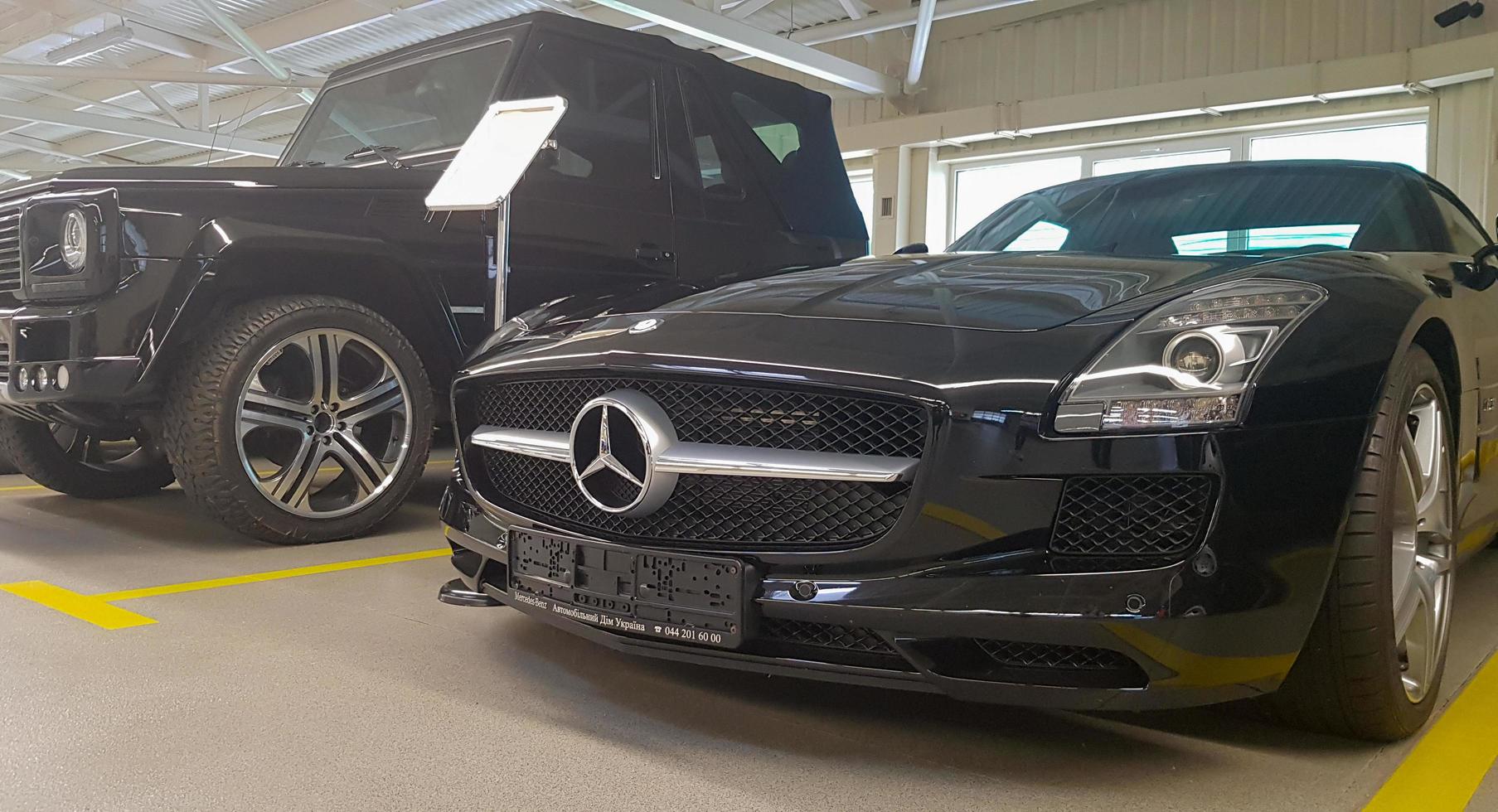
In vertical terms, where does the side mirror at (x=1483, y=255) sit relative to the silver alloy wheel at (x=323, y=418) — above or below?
above

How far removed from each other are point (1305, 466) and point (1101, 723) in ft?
2.06

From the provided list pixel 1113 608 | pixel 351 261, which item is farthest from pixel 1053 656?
pixel 351 261

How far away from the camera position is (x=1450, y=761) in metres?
1.86

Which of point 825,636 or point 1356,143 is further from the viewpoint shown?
point 1356,143

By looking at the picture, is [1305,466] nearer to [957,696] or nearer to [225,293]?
[957,696]

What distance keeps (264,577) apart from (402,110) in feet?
6.27

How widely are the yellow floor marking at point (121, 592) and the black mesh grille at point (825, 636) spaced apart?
5.43ft

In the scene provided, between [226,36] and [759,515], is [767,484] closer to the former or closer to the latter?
[759,515]

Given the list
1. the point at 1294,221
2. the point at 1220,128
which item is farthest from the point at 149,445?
the point at 1220,128

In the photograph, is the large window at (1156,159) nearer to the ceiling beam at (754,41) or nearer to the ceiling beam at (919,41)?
the ceiling beam at (919,41)

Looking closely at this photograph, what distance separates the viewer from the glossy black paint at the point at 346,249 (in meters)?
3.22

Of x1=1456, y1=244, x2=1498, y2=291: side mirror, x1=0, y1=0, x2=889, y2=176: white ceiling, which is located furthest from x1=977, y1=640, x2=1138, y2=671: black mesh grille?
x1=0, y1=0, x2=889, y2=176: white ceiling

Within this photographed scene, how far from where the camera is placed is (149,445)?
174 inches

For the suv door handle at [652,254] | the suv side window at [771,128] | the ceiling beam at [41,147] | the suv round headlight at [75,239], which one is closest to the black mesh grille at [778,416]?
the suv round headlight at [75,239]
